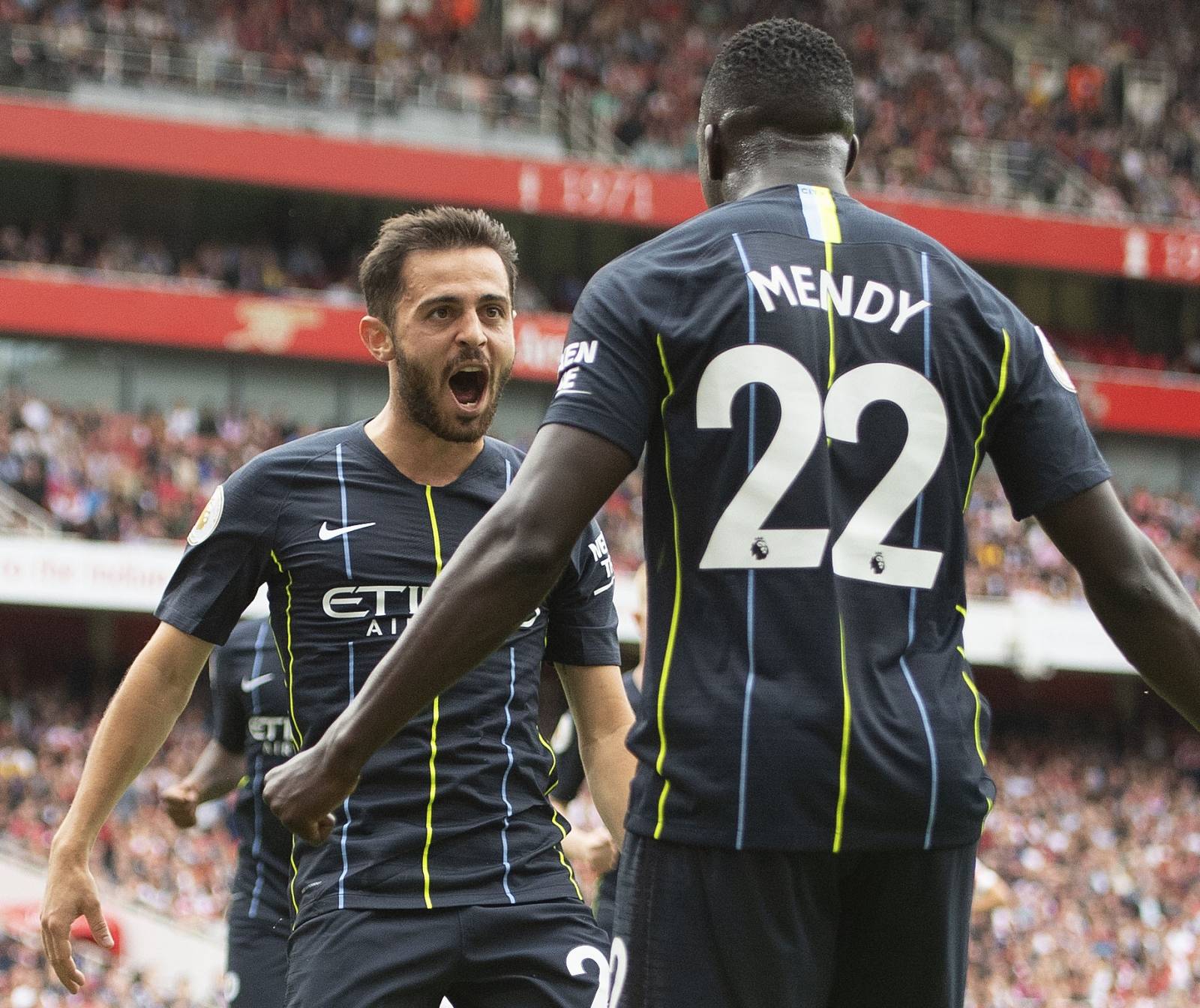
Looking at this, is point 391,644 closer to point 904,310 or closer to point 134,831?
point 904,310

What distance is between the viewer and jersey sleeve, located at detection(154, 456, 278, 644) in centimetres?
394

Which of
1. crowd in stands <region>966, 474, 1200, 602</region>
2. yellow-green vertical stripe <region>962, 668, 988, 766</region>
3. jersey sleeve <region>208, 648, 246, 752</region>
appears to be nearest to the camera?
yellow-green vertical stripe <region>962, 668, 988, 766</region>

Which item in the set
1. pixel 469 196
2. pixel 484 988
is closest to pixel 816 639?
pixel 484 988

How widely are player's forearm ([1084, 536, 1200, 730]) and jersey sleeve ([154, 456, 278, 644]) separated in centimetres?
188

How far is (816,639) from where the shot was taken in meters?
2.54

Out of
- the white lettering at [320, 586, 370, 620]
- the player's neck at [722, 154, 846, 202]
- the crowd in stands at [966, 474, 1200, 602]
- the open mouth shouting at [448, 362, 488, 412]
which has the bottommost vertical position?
the crowd in stands at [966, 474, 1200, 602]

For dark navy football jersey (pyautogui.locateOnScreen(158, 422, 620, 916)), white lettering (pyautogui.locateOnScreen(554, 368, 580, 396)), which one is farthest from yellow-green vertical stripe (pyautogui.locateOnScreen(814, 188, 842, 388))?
dark navy football jersey (pyautogui.locateOnScreen(158, 422, 620, 916))

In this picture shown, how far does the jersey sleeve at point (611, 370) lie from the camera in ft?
8.37

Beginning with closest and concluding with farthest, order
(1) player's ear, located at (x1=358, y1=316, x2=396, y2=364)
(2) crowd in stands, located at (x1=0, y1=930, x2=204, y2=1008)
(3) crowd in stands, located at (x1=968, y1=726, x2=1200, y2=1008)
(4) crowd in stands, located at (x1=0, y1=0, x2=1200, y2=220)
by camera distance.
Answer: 1. (1) player's ear, located at (x1=358, y1=316, x2=396, y2=364)
2. (2) crowd in stands, located at (x1=0, y1=930, x2=204, y2=1008)
3. (3) crowd in stands, located at (x1=968, y1=726, x2=1200, y2=1008)
4. (4) crowd in stands, located at (x1=0, y1=0, x2=1200, y2=220)

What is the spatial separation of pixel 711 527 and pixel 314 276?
26.8 meters

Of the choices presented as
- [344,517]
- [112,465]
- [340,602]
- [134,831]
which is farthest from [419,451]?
[112,465]

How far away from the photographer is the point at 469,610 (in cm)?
258

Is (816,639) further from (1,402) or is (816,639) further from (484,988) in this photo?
(1,402)

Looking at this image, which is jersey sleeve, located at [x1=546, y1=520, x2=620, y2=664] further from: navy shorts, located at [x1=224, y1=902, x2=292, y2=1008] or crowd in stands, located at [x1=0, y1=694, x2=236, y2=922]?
crowd in stands, located at [x1=0, y1=694, x2=236, y2=922]
